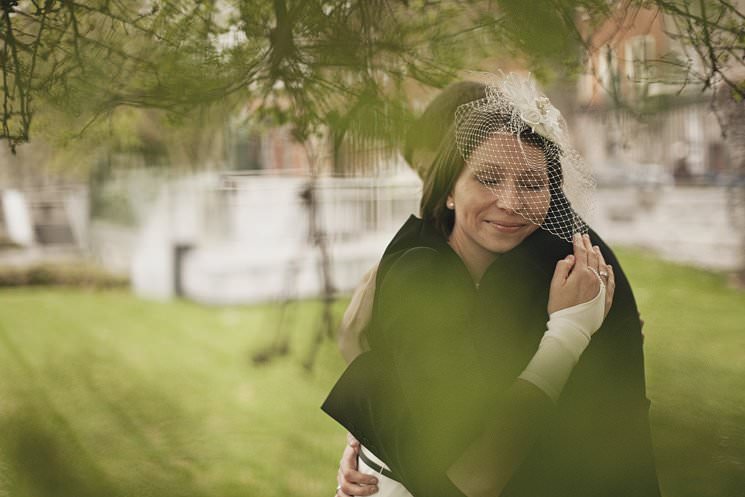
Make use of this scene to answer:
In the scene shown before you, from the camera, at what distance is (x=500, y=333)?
1.30 m

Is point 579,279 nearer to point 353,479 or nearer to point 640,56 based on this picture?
point 640,56

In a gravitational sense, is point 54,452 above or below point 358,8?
below

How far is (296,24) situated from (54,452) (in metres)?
0.79

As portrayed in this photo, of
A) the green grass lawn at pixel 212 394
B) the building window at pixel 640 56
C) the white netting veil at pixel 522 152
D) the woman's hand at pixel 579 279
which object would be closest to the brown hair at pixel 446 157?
the white netting veil at pixel 522 152

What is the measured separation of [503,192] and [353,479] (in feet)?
2.33

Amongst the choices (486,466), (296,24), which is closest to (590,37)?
(296,24)

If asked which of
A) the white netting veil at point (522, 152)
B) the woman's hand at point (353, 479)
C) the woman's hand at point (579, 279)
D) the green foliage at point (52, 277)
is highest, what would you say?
the white netting veil at point (522, 152)

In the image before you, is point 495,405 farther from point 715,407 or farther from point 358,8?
point 358,8

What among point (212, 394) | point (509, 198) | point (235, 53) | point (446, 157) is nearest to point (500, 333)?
point (509, 198)

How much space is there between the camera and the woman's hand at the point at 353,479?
1.58 m

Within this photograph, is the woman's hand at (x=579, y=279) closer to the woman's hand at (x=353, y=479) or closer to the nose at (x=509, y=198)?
the nose at (x=509, y=198)

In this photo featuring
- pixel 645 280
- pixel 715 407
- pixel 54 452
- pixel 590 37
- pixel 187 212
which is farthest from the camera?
pixel 187 212

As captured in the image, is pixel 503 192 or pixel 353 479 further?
pixel 353 479

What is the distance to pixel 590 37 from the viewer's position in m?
1.40
